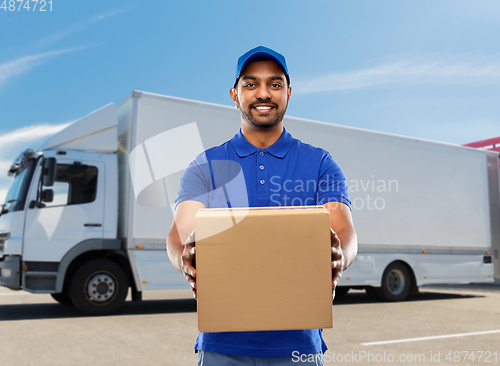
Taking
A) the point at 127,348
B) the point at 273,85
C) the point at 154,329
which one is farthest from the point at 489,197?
the point at 273,85

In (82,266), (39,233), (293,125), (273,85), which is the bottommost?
(82,266)

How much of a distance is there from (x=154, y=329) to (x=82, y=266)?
176 centimetres

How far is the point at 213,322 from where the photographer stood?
4.07ft

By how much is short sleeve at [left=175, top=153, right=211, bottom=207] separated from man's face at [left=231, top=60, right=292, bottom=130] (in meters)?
0.25

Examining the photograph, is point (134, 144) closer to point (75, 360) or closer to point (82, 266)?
point (82, 266)

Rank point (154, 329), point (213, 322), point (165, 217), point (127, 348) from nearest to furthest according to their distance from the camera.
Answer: point (213, 322) < point (127, 348) < point (154, 329) < point (165, 217)

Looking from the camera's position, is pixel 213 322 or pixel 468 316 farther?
pixel 468 316

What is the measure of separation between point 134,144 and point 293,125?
309 centimetres

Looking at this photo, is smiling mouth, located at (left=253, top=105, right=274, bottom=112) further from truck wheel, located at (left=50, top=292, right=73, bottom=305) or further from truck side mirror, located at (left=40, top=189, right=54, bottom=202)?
truck wheel, located at (left=50, top=292, right=73, bottom=305)

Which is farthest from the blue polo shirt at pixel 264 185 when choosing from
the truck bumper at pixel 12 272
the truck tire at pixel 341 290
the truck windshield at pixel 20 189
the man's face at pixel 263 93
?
the truck tire at pixel 341 290

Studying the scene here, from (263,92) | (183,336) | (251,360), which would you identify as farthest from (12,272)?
(263,92)

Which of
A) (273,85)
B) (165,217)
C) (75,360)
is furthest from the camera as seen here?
(165,217)

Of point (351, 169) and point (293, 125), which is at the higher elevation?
point (293, 125)

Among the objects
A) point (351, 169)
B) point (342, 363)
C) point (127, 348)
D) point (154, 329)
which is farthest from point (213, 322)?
point (351, 169)
